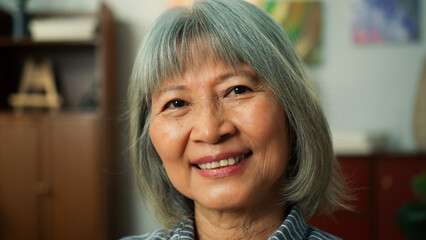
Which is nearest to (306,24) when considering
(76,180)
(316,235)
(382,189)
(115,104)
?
(382,189)

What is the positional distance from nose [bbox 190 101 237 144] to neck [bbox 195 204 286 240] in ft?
0.66

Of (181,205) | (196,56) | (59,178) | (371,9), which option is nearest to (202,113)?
(196,56)

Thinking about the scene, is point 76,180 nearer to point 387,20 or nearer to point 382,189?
point 382,189

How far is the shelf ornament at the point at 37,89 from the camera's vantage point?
3354mm

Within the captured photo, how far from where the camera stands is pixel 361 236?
294cm

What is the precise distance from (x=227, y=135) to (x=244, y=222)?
9.0 inches

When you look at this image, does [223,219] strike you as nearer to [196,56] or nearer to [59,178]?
[196,56]

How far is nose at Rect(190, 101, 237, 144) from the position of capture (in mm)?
872

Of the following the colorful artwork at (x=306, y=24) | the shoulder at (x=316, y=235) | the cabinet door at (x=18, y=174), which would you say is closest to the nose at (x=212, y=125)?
the shoulder at (x=316, y=235)

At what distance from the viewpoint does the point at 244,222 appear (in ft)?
3.19

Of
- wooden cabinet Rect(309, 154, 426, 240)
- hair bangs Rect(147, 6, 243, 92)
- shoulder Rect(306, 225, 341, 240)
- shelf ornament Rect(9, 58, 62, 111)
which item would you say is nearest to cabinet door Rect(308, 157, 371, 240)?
wooden cabinet Rect(309, 154, 426, 240)

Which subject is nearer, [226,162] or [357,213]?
[226,162]

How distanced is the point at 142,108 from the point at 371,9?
3.09 meters

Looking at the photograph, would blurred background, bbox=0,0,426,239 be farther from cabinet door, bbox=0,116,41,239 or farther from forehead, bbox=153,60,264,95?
forehead, bbox=153,60,264,95
